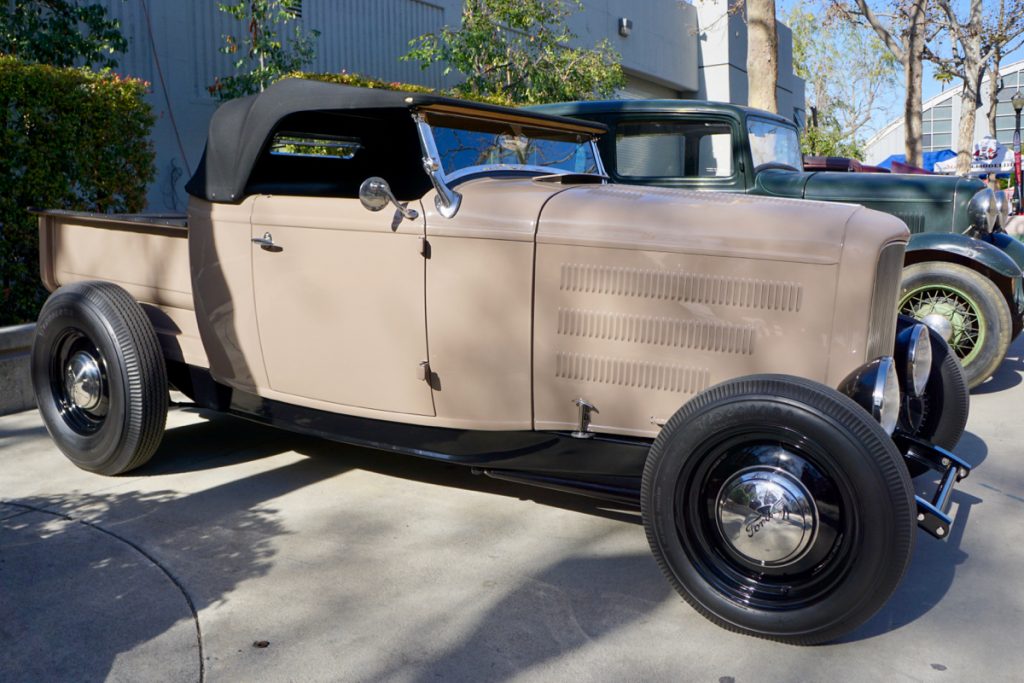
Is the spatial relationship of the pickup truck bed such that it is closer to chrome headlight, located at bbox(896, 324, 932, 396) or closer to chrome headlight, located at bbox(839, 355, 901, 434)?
chrome headlight, located at bbox(839, 355, 901, 434)

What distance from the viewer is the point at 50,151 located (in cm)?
578

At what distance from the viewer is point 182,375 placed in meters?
4.27

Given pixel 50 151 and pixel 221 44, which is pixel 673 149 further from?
pixel 221 44

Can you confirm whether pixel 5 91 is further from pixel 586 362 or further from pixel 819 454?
pixel 819 454

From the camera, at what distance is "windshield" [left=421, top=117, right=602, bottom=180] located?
370cm

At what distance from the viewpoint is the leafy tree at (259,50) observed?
9250 mm

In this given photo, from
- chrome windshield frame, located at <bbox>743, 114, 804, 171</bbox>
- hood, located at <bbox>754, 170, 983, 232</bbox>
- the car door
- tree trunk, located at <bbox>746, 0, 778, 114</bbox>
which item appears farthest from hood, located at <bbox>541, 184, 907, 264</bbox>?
tree trunk, located at <bbox>746, 0, 778, 114</bbox>

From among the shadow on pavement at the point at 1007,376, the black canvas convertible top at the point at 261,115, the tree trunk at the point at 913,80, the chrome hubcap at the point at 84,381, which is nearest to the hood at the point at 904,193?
the shadow on pavement at the point at 1007,376

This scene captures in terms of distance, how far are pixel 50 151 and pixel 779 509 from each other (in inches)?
197

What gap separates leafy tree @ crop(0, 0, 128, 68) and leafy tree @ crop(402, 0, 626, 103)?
4.31 metres

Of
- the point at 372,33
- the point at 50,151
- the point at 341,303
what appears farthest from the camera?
the point at 372,33

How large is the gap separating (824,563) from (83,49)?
7346 millimetres

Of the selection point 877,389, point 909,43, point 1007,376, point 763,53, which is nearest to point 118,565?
point 877,389

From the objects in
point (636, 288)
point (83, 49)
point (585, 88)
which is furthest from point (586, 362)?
point (585, 88)
